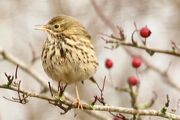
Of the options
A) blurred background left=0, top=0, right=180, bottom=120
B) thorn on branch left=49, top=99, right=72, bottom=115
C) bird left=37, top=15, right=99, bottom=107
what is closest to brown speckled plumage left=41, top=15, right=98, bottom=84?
bird left=37, top=15, right=99, bottom=107

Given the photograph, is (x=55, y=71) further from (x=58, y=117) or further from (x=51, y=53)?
(x=58, y=117)

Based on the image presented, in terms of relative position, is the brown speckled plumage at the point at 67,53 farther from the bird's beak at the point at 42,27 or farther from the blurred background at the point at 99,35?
the blurred background at the point at 99,35

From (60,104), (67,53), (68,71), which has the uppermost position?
(67,53)

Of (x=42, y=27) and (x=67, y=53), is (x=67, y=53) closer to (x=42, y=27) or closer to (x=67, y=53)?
(x=67, y=53)

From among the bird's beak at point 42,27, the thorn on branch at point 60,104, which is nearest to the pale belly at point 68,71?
the bird's beak at point 42,27

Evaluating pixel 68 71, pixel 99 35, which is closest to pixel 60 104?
pixel 68 71

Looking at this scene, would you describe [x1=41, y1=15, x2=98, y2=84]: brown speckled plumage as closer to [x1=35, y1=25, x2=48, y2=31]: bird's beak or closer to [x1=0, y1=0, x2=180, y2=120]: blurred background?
[x1=35, y1=25, x2=48, y2=31]: bird's beak

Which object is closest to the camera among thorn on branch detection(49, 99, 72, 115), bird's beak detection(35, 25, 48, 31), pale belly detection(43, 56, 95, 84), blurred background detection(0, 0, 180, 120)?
thorn on branch detection(49, 99, 72, 115)
